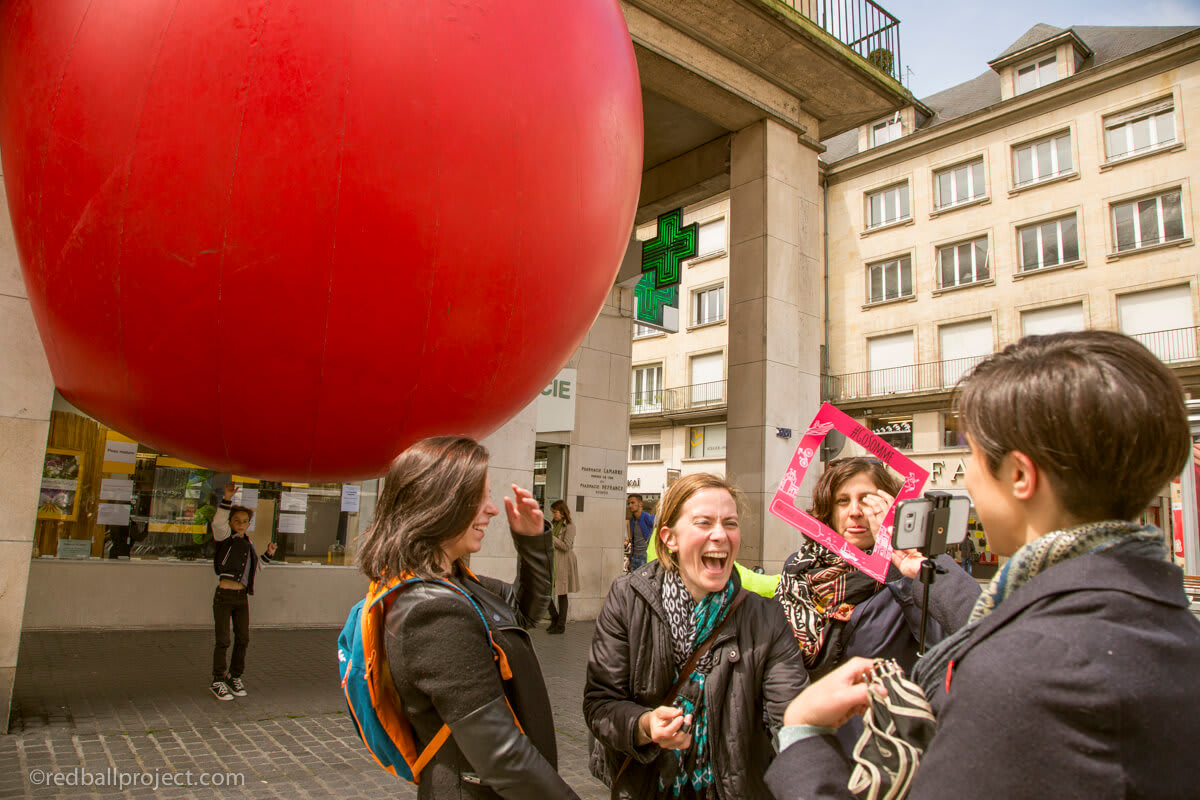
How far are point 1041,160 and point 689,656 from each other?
3026 cm

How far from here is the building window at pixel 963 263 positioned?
28.1m

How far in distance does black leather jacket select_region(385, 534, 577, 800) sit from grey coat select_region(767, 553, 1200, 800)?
39.7 inches

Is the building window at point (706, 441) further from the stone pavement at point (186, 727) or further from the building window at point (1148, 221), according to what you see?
the stone pavement at point (186, 727)

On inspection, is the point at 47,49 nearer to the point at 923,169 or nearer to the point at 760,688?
the point at 760,688

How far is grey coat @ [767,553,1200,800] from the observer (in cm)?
80

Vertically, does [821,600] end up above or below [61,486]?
below

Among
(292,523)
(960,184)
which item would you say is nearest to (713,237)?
(960,184)

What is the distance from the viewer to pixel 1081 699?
0.80 meters

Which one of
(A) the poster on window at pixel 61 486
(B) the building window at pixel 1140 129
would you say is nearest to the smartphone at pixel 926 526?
(A) the poster on window at pixel 61 486

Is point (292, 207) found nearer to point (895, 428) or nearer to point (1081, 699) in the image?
point (1081, 699)

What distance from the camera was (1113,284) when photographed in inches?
969

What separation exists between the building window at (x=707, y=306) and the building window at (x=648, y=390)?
310 cm

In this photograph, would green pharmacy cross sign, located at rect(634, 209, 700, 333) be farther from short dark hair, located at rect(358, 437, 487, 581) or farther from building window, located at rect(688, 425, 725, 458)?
→ building window, located at rect(688, 425, 725, 458)

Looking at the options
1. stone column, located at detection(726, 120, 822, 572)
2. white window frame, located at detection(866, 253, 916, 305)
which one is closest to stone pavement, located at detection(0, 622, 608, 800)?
stone column, located at detection(726, 120, 822, 572)
